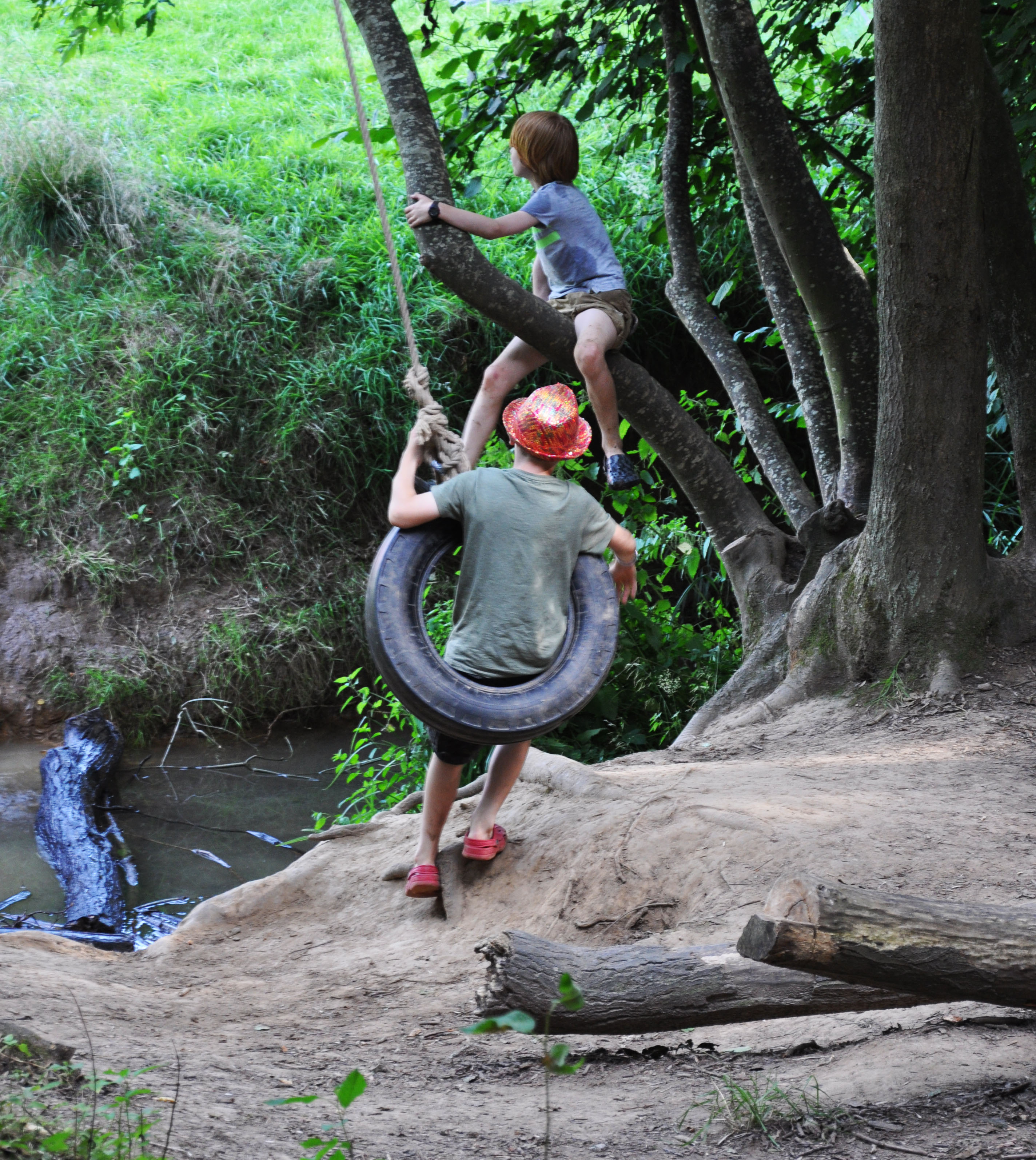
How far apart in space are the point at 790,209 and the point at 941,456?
4.18 ft

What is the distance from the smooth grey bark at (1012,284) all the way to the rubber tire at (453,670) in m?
2.40

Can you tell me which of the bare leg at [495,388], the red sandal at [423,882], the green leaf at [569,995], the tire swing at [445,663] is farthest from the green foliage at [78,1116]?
the bare leg at [495,388]

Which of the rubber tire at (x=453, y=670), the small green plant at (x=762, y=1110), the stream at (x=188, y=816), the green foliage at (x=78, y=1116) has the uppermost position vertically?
the rubber tire at (x=453, y=670)

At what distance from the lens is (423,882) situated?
3660 millimetres

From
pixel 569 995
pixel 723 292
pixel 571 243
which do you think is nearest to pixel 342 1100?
pixel 569 995

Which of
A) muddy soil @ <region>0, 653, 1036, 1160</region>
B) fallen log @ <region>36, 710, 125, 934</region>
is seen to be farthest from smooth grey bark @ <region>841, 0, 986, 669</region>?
fallen log @ <region>36, 710, 125, 934</region>

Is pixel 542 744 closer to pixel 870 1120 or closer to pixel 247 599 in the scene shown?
pixel 247 599

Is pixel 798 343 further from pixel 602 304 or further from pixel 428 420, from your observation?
pixel 428 420

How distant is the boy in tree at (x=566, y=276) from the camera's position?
4.28 meters

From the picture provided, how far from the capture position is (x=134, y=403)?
8.86 metres

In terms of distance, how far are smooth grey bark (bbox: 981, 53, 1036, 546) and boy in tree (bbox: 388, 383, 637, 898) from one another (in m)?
2.35

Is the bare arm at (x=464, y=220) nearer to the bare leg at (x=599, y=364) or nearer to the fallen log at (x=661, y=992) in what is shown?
the bare leg at (x=599, y=364)

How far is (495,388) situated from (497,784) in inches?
69.6

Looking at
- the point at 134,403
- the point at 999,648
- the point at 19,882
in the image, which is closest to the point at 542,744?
the point at 999,648
